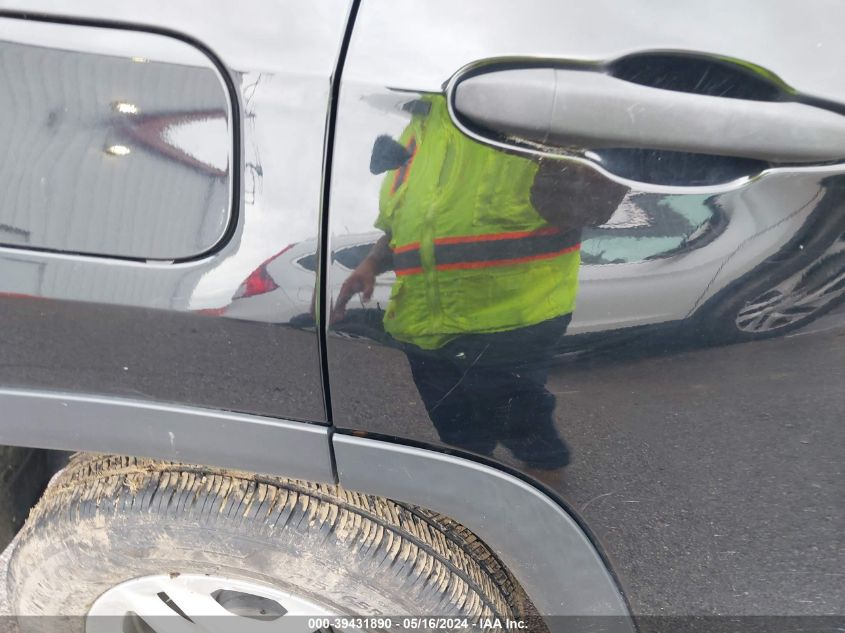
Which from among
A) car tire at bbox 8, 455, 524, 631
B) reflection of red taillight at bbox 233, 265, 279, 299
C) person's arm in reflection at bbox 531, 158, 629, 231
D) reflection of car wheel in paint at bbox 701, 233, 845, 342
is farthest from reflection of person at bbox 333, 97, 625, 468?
car tire at bbox 8, 455, 524, 631

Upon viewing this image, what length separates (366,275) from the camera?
888 mm

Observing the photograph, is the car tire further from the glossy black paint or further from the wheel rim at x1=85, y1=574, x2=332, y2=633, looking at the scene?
the glossy black paint

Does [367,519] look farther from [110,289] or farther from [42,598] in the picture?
[42,598]

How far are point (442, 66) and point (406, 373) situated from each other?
1.45 ft

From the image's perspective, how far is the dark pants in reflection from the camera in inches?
36.1

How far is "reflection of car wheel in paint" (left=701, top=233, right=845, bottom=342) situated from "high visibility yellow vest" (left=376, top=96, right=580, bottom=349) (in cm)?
22

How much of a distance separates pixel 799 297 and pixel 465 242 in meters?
0.47

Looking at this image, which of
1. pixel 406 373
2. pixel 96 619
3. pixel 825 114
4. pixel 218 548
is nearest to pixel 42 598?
pixel 96 619

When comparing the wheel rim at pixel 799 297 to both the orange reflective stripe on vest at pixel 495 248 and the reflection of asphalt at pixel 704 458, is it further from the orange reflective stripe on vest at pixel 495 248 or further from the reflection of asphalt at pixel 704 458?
the orange reflective stripe on vest at pixel 495 248

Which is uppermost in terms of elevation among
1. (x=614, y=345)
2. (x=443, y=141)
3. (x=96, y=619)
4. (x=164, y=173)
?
(x=443, y=141)

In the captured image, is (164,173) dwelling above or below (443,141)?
below

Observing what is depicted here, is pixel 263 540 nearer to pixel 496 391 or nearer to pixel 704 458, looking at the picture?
pixel 496 391

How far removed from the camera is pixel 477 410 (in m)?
0.98

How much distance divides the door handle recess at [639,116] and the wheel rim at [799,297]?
0.47ft
